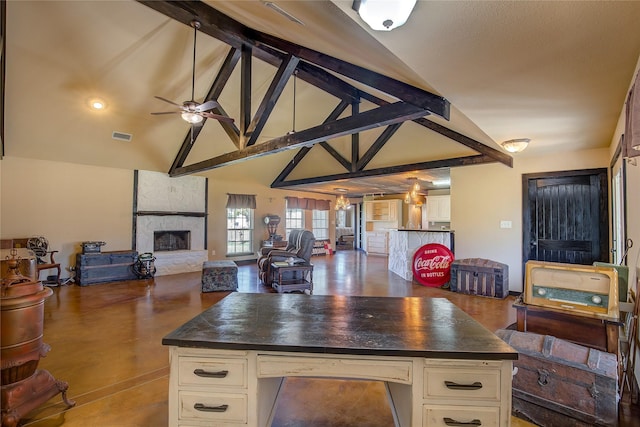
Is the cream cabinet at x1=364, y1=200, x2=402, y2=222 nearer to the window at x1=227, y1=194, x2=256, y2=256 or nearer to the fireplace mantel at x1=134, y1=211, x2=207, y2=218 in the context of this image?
the window at x1=227, y1=194, x2=256, y2=256

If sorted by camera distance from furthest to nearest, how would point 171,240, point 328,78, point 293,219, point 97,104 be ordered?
1. point 293,219
2. point 171,240
3. point 97,104
4. point 328,78

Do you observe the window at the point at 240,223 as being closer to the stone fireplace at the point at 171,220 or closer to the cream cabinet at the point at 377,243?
the stone fireplace at the point at 171,220

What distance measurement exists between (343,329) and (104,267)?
6575 millimetres

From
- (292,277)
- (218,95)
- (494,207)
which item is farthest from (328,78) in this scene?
(494,207)

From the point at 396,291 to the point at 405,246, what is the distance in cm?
135

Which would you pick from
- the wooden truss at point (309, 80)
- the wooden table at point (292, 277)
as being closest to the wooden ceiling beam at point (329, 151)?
the wooden truss at point (309, 80)

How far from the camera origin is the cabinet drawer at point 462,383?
3.81 ft

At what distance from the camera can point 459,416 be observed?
1.18 metres

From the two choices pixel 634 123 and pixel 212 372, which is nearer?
pixel 212 372

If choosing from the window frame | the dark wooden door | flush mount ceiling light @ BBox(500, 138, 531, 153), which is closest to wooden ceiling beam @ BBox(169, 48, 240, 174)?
the window frame

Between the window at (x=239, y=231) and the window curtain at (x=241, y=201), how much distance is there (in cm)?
22

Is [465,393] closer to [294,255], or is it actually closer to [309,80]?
[294,255]

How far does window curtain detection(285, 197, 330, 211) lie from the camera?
33.1ft

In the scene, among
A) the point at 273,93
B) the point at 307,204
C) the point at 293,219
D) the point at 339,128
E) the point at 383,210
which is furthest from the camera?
the point at 383,210
